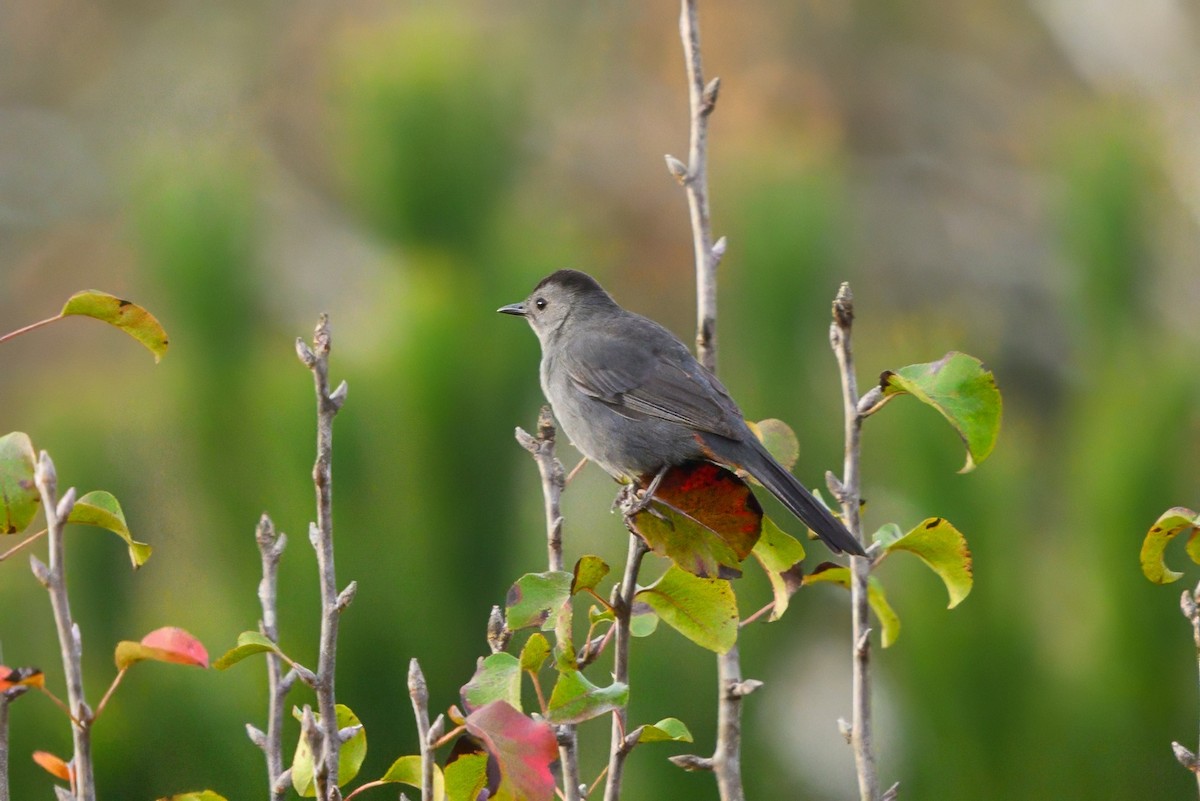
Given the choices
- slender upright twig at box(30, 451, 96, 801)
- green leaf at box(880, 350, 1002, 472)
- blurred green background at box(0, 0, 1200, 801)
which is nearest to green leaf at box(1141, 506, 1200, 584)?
green leaf at box(880, 350, 1002, 472)

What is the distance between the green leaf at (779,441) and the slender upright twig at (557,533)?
344 mm

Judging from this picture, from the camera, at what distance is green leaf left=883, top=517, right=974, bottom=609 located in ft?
6.02

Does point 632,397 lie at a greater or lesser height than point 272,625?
greater

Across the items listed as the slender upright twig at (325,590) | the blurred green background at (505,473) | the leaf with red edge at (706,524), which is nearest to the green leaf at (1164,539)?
the leaf with red edge at (706,524)

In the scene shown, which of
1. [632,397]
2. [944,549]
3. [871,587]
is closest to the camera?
[944,549]

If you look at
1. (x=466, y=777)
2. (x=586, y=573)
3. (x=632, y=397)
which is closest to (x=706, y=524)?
(x=586, y=573)

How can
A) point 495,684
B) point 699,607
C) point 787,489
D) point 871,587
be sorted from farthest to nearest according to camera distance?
point 787,489 → point 871,587 → point 699,607 → point 495,684

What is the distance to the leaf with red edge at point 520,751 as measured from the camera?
1.35m

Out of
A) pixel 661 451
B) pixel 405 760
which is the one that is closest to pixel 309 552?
pixel 661 451

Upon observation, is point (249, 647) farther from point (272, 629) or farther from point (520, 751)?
point (520, 751)

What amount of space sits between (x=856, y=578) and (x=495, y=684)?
1.78 feet

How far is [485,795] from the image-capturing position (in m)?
1.47

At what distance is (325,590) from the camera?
Answer: 5.01 ft

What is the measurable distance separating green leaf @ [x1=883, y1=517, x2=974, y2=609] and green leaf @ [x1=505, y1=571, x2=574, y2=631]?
0.49 meters
